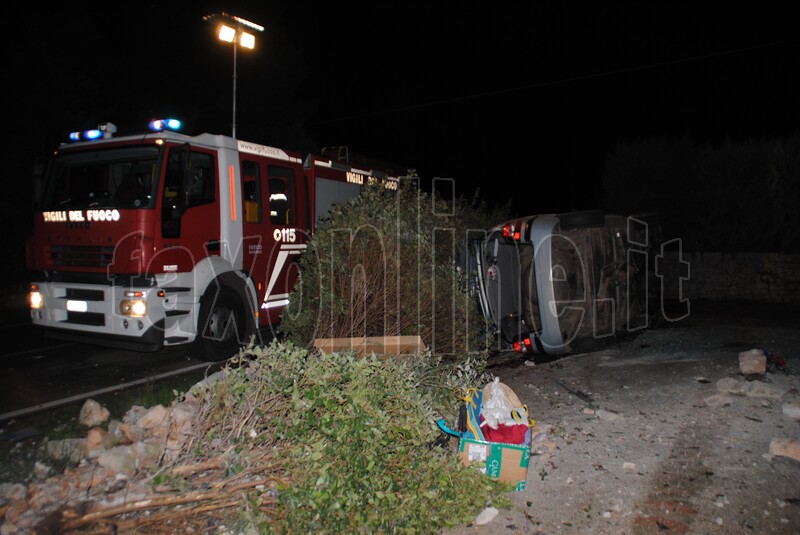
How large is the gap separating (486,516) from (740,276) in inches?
566

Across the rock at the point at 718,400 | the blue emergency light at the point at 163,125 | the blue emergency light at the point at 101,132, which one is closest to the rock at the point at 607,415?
the rock at the point at 718,400

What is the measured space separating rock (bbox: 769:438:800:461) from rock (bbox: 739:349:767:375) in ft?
6.17

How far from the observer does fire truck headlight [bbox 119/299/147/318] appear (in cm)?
667

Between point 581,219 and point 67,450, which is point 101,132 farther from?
point 581,219

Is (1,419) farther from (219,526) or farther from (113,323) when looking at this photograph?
(219,526)

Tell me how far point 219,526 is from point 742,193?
16859 millimetres

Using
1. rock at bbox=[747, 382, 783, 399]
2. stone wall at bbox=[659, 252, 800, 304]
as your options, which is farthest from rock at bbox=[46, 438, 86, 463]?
stone wall at bbox=[659, 252, 800, 304]

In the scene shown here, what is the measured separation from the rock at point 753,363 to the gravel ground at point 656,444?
0.08 metres

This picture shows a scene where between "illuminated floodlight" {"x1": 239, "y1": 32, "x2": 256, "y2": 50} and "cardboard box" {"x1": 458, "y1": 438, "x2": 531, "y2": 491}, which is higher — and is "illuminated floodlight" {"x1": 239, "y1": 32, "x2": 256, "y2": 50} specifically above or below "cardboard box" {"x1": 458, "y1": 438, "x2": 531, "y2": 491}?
above

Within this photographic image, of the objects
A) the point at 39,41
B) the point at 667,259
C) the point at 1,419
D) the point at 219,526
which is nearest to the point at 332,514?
the point at 219,526

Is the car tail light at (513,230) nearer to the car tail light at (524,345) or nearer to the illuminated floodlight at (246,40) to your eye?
the car tail light at (524,345)

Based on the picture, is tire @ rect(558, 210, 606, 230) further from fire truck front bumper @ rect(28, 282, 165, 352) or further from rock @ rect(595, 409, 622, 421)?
fire truck front bumper @ rect(28, 282, 165, 352)

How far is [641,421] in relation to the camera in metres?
5.08

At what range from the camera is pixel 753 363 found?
596cm
